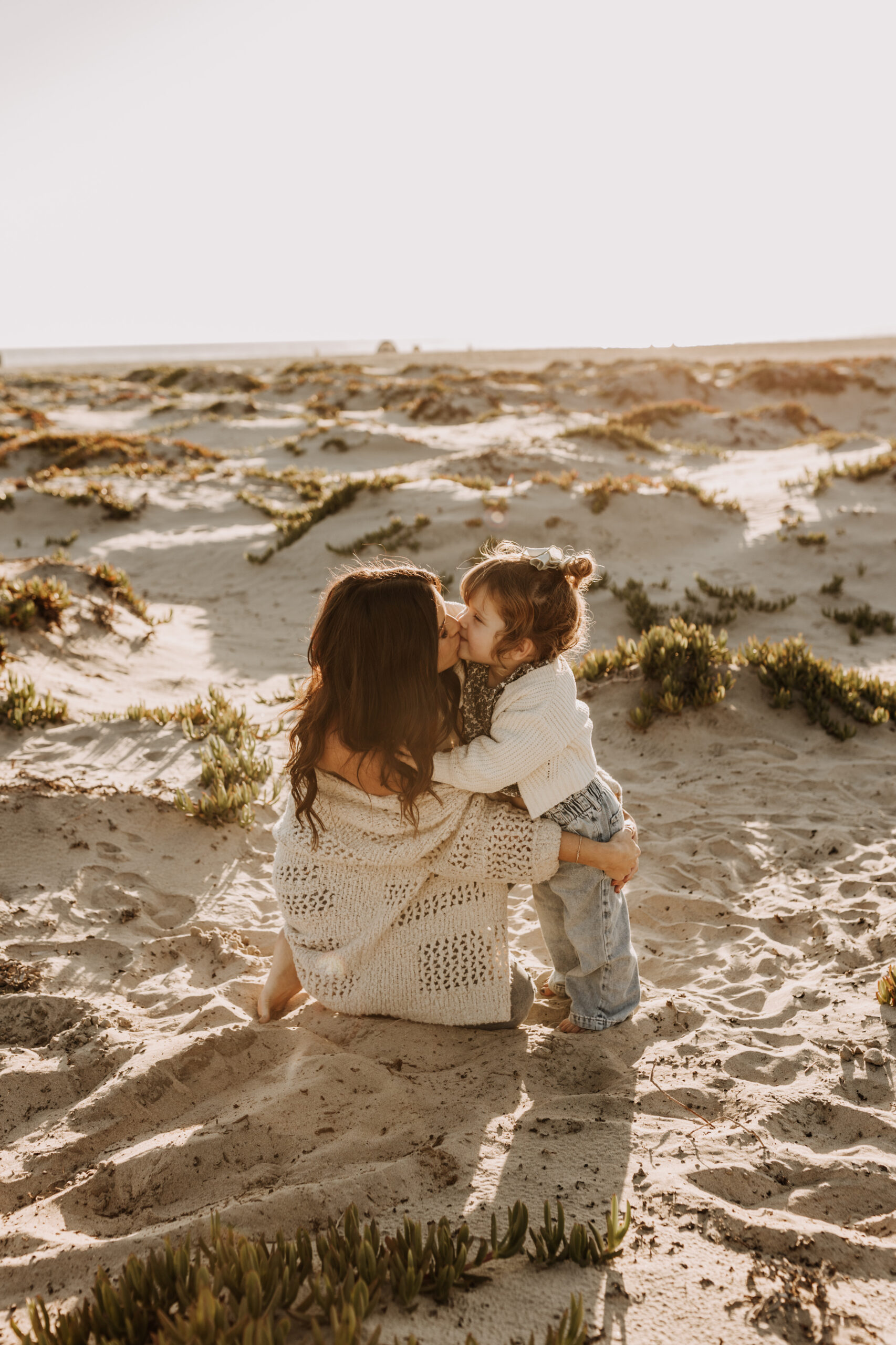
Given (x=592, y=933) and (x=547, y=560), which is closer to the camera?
(x=547, y=560)

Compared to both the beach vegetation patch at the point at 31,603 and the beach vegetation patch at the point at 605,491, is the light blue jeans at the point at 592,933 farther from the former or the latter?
the beach vegetation patch at the point at 605,491

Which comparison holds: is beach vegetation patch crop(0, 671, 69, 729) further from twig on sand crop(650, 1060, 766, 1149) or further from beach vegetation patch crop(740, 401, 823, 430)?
beach vegetation patch crop(740, 401, 823, 430)

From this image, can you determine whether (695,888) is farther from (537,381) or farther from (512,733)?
(537,381)

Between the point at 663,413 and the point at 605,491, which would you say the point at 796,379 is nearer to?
the point at 663,413

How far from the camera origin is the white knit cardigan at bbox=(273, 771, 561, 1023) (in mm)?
3469

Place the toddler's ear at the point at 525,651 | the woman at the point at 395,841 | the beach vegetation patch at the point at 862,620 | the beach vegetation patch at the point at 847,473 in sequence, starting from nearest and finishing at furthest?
the woman at the point at 395,841 → the toddler's ear at the point at 525,651 → the beach vegetation patch at the point at 862,620 → the beach vegetation patch at the point at 847,473

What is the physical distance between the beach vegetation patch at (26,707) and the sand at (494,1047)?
13 centimetres

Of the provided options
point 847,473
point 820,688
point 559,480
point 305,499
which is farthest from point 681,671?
point 305,499

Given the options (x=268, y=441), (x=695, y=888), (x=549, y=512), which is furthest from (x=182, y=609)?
(x=268, y=441)

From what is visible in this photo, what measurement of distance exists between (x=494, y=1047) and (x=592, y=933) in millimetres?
644

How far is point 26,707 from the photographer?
6398mm

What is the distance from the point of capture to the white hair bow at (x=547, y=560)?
11.1 ft

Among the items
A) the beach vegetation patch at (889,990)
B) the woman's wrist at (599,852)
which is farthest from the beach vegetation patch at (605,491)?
the woman's wrist at (599,852)

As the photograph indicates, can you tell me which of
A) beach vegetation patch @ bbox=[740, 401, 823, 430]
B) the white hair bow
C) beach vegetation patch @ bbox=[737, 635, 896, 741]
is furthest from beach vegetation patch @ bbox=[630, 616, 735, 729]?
beach vegetation patch @ bbox=[740, 401, 823, 430]
